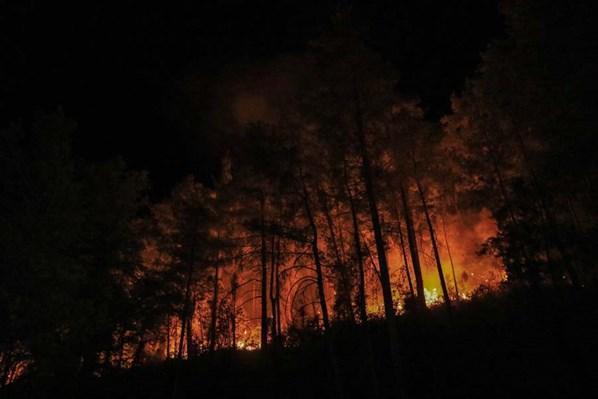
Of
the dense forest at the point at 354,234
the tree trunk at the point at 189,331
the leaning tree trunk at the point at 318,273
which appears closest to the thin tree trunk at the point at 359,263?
the dense forest at the point at 354,234

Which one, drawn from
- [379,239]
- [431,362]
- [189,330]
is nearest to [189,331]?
[189,330]

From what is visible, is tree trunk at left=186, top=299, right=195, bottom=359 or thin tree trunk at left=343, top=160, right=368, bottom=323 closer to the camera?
thin tree trunk at left=343, top=160, right=368, bottom=323

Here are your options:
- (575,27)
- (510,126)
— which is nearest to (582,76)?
(575,27)

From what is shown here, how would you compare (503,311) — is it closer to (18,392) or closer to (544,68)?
(544,68)

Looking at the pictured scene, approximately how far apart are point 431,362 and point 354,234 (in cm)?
518

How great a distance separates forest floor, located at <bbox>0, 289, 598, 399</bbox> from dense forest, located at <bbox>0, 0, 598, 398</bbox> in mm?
84

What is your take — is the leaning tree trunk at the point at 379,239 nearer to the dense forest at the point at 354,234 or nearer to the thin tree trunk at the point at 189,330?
the dense forest at the point at 354,234

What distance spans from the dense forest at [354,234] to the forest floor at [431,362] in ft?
0.28

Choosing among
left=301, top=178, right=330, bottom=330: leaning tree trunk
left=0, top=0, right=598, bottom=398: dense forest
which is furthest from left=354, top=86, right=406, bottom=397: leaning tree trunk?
left=301, top=178, right=330, bottom=330: leaning tree trunk

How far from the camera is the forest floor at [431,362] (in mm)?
11164

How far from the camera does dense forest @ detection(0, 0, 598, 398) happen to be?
1191 cm

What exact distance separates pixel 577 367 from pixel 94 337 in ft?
61.0

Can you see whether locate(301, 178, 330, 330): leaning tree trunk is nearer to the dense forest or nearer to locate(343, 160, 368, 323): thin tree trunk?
the dense forest

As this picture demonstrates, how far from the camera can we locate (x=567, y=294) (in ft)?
50.6
